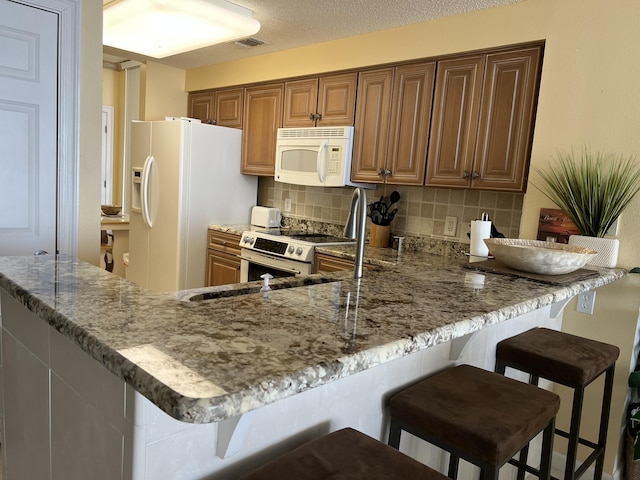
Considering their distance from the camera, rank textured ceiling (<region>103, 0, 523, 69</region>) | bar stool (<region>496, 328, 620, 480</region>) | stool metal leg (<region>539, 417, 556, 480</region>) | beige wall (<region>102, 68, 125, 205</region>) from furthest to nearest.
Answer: beige wall (<region>102, 68, 125, 205</region>)
textured ceiling (<region>103, 0, 523, 69</region>)
bar stool (<region>496, 328, 620, 480</region>)
stool metal leg (<region>539, 417, 556, 480</region>)

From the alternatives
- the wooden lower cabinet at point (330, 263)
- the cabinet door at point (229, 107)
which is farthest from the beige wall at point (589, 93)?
the cabinet door at point (229, 107)

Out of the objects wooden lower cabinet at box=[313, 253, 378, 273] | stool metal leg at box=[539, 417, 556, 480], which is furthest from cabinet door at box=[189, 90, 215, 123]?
stool metal leg at box=[539, 417, 556, 480]

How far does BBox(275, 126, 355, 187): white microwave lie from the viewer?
3.42 m

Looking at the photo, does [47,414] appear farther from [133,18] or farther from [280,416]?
[133,18]

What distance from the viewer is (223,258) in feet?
13.2

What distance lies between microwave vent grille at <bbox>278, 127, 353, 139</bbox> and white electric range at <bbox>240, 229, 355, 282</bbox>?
29.6 inches

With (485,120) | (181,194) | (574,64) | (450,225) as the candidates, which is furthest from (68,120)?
(574,64)

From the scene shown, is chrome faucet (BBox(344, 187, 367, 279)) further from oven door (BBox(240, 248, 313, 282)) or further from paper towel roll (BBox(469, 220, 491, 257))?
oven door (BBox(240, 248, 313, 282))

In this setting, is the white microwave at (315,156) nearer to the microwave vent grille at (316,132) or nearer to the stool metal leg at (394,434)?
the microwave vent grille at (316,132)

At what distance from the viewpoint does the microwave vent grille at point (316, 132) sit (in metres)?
3.40

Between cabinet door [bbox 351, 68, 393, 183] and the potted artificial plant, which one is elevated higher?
cabinet door [bbox 351, 68, 393, 183]

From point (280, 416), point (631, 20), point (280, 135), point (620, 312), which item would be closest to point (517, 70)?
point (631, 20)

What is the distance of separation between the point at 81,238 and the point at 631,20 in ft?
9.14

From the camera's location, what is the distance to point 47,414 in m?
1.24
